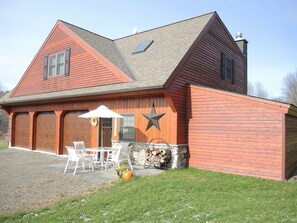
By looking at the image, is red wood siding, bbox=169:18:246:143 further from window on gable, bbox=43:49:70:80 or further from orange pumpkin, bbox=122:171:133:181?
window on gable, bbox=43:49:70:80

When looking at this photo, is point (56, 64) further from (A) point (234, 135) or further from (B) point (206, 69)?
(A) point (234, 135)

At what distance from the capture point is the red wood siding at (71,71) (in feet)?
43.4

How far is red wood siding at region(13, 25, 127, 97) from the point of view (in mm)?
13242

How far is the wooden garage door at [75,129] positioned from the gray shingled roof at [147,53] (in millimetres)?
1433

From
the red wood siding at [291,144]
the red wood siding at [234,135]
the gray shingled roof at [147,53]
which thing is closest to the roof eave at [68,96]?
the gray shingled roof at [147,53]

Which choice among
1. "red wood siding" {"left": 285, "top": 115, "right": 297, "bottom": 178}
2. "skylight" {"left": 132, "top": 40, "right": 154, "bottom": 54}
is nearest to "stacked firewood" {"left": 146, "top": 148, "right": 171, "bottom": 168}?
"red wood siding" {"left": 285, "top": 115, "right": 297, "bottom": 178}

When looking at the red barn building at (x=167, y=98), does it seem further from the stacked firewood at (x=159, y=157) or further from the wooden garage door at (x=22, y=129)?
the stacked firewood at (x=159, y=157)

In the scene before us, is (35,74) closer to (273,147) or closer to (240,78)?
(240,78)

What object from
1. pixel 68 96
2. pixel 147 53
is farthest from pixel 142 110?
pixel 68 96

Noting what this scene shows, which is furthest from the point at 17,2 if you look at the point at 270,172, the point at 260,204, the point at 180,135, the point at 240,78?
the point at 240,78

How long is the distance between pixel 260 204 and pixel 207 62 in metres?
8.57

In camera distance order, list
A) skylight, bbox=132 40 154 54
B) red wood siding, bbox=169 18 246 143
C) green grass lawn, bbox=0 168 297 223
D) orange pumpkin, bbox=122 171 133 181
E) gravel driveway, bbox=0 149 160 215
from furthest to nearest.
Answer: skylight, bbox=132 40 154 54 → red wood siding, bbox=169 18 246 143 → orange pumpkin, bbox=122 171 133 181 → gravel driveway, bbox=0 149 160 215 → green grass lawn, bbox=0 168 297 223

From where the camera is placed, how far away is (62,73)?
15445 mm

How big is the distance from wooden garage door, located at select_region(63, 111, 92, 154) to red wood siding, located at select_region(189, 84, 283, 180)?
5837 millimetres
